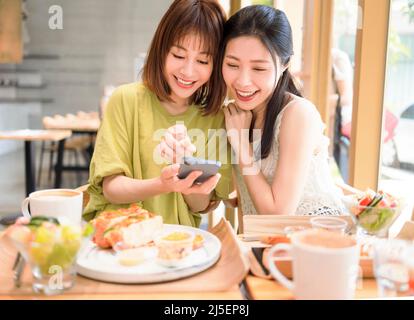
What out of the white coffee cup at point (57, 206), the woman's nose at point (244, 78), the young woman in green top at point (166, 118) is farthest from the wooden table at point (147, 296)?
the woman's nose at point (244, 78)

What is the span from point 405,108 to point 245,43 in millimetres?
977

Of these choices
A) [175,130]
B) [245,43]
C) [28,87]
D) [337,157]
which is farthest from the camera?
[28,87]

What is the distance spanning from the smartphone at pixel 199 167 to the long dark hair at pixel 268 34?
1.48ft

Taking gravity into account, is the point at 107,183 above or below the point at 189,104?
below

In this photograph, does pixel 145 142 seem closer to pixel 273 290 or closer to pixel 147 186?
pixel 147 186

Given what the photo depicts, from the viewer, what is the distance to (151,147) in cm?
147

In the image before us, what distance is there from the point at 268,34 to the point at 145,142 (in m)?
0.50

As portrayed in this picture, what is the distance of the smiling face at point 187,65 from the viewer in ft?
4.50

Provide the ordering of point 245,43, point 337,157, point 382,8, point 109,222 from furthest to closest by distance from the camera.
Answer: point 337,157
point 382,8
point 245,43
point 109,222

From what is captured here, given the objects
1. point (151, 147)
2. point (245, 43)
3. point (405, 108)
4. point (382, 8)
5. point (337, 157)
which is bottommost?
point (337, 157)

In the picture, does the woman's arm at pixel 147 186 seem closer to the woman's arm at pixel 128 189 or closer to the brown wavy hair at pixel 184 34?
the woman's arm at pixel 128 189

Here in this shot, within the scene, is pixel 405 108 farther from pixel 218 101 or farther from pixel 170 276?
pixel 170 276

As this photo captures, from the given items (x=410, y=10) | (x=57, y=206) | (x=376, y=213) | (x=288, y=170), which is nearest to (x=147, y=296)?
(x=57, y=206)
